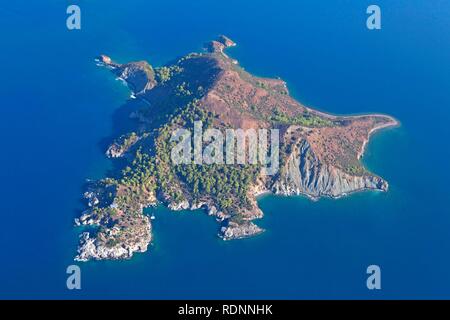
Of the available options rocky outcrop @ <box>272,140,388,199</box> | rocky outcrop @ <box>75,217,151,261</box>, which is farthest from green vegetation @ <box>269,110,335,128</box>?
rocky outcrop @ <box>75,217,151,261</box>

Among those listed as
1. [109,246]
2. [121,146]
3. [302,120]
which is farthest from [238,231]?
[302,120]

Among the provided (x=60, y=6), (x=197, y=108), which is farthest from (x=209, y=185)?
(x=60, y=6)

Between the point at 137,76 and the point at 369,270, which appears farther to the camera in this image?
the point at 137,76

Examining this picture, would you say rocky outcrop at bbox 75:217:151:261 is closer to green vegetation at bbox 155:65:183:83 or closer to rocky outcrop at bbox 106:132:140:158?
rocky outcrop at bbox 106:132:140:158

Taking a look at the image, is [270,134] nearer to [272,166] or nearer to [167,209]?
[272,166]

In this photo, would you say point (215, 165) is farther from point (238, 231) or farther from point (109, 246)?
point (109, 246)

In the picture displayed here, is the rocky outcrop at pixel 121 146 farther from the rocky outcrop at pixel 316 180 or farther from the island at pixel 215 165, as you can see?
the rocky outcrop at pixel 316 180
